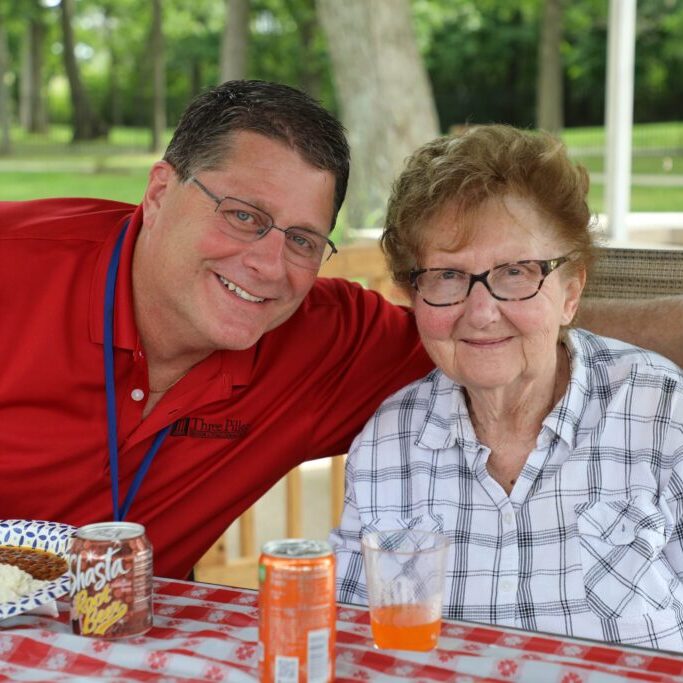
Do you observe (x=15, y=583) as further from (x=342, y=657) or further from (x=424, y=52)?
(x=424, y=52)

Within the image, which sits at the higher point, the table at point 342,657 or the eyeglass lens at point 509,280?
the eyeglass lens at point 509,280

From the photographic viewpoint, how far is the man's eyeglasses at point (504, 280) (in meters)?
1.96

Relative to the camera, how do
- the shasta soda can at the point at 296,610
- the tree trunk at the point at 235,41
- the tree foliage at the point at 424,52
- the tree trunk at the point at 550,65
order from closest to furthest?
the shasta soda can at the point at 296,610 → the tree trunk at the point at 235,41 → the tree trunk at the point at 550,65 → the tree foliage at the point at 424,52

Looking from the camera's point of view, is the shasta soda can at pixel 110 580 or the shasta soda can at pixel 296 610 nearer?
the shasta soda can at pixel 296 610

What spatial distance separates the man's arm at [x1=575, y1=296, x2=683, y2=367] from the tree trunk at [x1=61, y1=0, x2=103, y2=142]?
60.1ft

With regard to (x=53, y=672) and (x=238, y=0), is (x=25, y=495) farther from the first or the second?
(x=238, y=0)

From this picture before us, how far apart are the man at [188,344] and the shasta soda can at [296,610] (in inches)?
34.6

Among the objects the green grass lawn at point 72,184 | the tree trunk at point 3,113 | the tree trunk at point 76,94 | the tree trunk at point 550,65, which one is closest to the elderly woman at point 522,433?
the green grass lawn at point 72,184

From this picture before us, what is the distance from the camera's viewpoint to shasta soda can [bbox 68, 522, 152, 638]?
141 centimetres

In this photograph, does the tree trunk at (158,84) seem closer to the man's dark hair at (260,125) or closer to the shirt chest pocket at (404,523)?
the man's dark hair at (260,125)

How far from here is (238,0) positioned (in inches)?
586

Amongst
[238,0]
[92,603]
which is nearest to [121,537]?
[92,603]

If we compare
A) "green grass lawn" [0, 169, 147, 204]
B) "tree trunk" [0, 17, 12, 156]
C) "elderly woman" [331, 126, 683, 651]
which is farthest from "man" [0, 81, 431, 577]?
"tree trunk" [0, 17, 12, 156]

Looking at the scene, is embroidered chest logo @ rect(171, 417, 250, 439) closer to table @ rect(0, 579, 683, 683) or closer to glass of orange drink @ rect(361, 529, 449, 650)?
table @ rect(0, 579, 683, 683)
